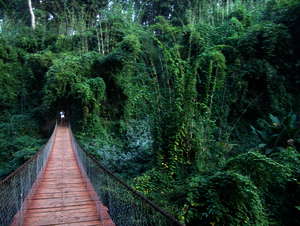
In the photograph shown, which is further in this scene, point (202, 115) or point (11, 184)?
point (202, 115)

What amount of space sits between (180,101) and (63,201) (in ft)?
8.36

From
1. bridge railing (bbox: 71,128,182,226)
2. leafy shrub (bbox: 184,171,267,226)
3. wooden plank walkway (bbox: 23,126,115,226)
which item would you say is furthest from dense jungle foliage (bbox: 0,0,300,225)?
wooden plank walkway (bbox: 23,126,115,226)

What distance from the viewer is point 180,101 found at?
4.67 m

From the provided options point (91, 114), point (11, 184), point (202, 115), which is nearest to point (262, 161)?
point (202, 115)

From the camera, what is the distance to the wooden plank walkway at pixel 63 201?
294 centimetres

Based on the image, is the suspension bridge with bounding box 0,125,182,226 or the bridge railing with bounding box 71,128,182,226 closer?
the bridge railing with bounding box 71,128,182,226

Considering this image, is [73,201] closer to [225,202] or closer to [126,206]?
[126,206]

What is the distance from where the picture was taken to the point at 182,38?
305 inches

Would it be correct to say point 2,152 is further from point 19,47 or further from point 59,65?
point 19,47

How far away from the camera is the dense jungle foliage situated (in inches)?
153

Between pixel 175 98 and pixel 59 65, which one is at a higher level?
pixel 59 65

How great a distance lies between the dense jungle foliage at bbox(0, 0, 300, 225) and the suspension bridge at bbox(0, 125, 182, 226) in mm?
807

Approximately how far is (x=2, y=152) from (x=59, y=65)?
4026mm

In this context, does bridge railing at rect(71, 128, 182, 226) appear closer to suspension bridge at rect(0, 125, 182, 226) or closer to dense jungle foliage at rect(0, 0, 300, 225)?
suspension bridge at rect(0, 125, 182, 226)
